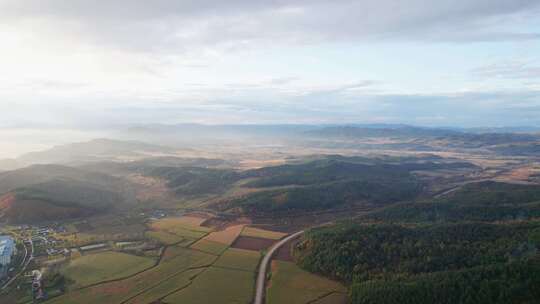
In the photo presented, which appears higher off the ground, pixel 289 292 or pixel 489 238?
pixel 489 238

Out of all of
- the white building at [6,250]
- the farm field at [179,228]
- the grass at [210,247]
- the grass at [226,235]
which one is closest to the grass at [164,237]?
the farm field at [179,228]

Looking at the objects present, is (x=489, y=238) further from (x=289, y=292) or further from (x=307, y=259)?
(x=289, y=292)

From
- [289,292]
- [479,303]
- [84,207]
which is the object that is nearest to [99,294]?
[289,292]

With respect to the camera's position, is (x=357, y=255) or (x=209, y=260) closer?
(x=357, y=255)

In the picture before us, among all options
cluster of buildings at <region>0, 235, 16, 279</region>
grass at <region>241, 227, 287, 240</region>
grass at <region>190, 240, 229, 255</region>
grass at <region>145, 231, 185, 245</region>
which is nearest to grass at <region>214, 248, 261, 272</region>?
grass at <region>190, 240, 229, 255</region>

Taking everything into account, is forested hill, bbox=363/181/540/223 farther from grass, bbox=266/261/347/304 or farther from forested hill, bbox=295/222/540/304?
grass, bbox=266/261/347/304

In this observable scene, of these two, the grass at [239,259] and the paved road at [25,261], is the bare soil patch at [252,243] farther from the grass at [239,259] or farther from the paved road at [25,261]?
the paved road at [25,261]
